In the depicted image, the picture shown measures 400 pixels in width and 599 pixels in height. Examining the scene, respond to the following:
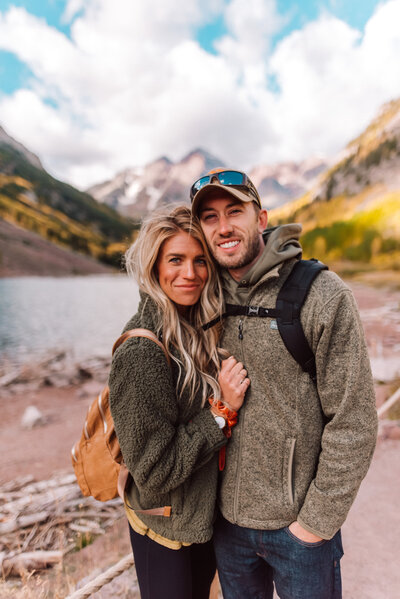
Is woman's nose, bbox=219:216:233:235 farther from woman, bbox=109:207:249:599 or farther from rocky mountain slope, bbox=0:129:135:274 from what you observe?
rocky mountain slope, bbox=0:129:135:274

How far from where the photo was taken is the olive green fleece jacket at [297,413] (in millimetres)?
1226

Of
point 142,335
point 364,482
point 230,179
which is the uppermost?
point 230,179

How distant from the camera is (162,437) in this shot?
1268mm

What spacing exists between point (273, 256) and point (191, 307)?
53 centimetres

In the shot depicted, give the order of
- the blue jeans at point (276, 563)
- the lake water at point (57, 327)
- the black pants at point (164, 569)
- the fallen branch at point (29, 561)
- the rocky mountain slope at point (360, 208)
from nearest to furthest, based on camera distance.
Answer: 1. the blue jeans at point (276, 563)
2. the black pants at point (164, 569)
3. the fallen branch at point (29, 561)
4. the lake water at point (57, 327)
5. the rocky mountain slope at point (360, 208)

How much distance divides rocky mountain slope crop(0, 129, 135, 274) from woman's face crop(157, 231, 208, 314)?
9687cm

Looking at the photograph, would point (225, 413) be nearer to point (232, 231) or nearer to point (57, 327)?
point (232, 231)

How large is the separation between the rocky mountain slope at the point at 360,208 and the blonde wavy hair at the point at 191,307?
105ft

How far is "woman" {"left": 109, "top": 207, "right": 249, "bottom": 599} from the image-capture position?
4.20ft

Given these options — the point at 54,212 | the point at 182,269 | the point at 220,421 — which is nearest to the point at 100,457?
the point at 220,421

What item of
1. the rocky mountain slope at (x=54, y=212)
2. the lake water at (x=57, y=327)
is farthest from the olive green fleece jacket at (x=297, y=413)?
the rocky mountain slope at (x=54, y=212)

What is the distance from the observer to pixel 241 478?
1426mm

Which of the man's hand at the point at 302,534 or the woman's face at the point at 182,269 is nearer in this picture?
the man's hand at the point at 302,534

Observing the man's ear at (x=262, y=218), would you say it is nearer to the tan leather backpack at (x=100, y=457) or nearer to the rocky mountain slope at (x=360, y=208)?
the tan leather backpack at (x=100, y=457)
